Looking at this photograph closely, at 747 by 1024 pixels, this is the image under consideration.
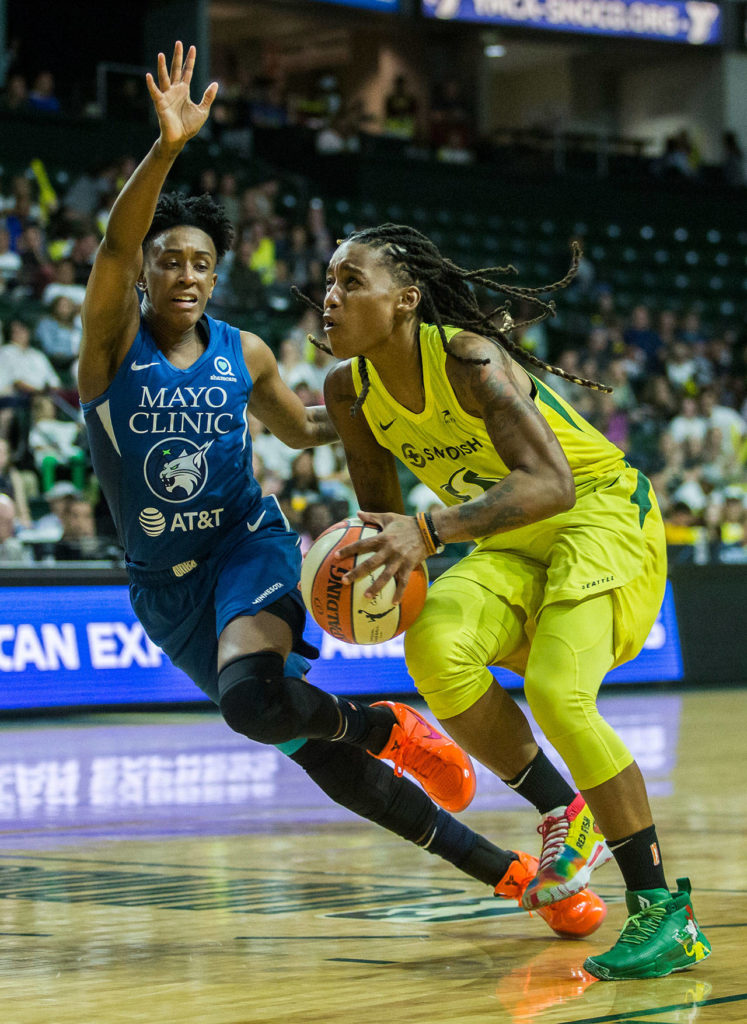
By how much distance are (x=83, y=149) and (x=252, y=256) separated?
→ 10.0ft

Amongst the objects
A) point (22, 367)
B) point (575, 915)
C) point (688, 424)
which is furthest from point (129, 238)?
point (688, 424)

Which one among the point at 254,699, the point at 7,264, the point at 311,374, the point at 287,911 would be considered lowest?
the point at 287,911

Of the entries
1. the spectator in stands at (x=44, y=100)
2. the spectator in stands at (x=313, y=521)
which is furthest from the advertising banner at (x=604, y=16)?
the spectator in stands at (x=313, y=521)

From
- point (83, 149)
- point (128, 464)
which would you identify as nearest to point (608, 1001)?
point (128, 464)

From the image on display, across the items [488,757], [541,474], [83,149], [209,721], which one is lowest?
[209,721]

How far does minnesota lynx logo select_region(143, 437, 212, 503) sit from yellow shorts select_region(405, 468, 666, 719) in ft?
2.41

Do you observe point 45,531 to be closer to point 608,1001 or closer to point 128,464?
point 128,464

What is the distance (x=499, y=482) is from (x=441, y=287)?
705 millimetres

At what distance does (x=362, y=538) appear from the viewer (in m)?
3.62

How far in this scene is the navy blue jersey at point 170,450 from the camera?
4207mm

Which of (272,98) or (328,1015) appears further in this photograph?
(272,98)

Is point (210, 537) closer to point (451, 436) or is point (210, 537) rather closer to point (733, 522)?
point (451, 436)

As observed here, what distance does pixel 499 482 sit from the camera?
3734 millimetres

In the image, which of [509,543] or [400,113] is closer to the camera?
[509,543]
